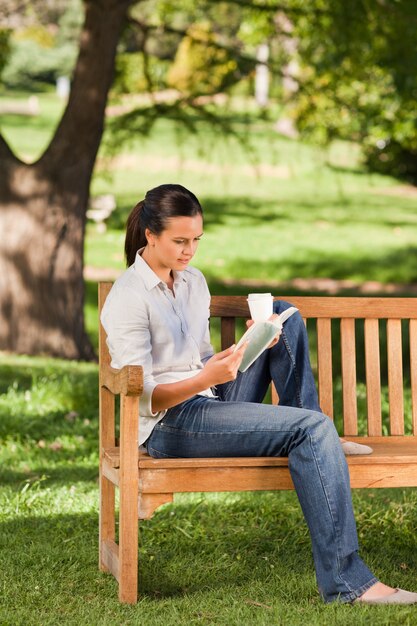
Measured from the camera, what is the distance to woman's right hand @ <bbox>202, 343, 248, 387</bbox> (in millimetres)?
3631

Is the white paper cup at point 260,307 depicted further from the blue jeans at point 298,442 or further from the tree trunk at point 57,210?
the tree trunk at point 57,210

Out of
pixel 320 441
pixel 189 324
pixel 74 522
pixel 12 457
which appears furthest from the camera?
pixel 12 457

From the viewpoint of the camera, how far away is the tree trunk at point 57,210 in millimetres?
9375

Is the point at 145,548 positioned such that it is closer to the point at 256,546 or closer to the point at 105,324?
the point at 256,546

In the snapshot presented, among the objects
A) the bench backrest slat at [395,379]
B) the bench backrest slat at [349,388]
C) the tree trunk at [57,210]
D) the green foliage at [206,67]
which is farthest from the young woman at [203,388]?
the green foliage at [206,67]

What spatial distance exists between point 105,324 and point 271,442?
A: 718 mm

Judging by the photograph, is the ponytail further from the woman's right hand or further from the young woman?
the woman's right hand

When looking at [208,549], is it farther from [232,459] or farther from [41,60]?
[41,60]

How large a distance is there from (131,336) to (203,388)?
0.35m

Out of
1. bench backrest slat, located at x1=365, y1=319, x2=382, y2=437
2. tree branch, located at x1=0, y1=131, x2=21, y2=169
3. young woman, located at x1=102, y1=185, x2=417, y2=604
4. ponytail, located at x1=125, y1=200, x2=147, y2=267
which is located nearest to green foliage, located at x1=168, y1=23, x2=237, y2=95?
tree branch, located at x1=0, y1=131, x2=21, y2=169

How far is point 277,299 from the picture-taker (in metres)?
4.36

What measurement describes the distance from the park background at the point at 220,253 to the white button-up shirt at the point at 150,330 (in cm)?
73

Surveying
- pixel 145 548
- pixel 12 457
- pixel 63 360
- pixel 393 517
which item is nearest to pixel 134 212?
pixel 145 548

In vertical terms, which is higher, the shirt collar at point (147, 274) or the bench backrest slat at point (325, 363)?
the shirt collar at point (147, 274)
